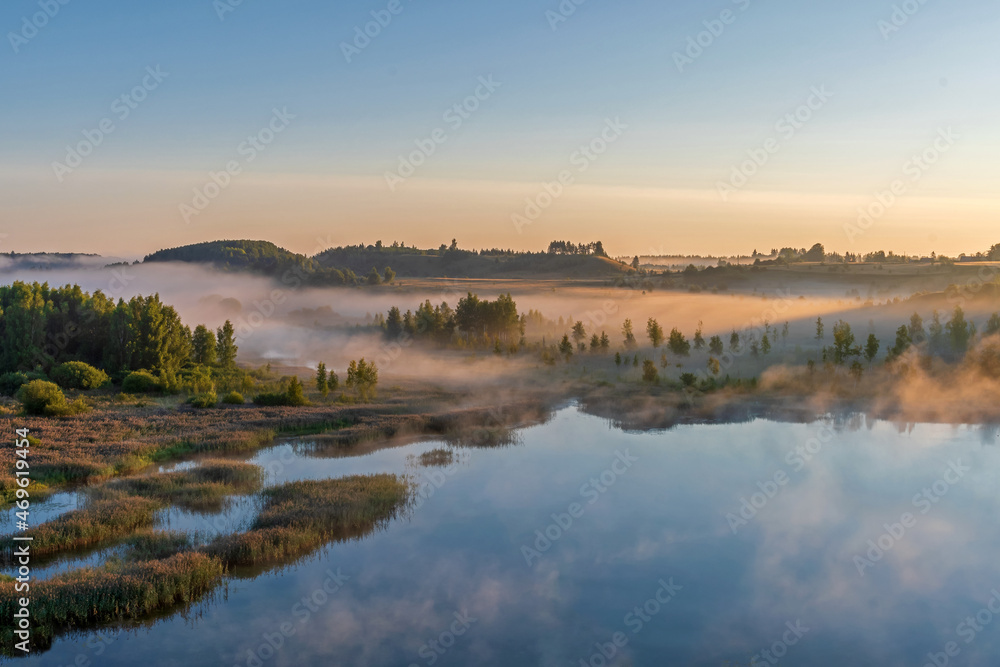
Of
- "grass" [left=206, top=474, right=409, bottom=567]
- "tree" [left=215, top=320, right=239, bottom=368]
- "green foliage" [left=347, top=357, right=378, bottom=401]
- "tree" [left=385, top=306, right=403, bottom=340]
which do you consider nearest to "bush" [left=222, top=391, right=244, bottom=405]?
"green foliage" [left=347, top=357, right=378, bottom=401]

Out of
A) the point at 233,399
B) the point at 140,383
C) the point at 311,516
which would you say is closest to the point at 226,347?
the point at 140,383

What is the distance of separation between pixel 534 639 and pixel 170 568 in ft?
35.5

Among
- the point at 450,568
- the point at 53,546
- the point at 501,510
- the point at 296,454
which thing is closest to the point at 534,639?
the point at 450,568

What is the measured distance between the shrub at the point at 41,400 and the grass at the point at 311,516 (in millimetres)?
21012

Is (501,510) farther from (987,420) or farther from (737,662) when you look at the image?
(987,420)

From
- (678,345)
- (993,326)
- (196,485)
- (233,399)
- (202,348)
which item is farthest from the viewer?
(678,345)

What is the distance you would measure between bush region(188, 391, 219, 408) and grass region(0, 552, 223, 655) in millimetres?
27288

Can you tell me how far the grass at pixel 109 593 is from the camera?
18094 millimetres

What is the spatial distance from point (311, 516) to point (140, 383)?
3330 cm

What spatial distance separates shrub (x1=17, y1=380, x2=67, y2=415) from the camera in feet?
136

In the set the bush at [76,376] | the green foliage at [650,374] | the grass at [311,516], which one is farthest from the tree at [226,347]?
the green foliage at [650,374]

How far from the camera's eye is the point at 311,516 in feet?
85.1

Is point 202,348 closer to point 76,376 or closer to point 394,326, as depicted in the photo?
point 76,376

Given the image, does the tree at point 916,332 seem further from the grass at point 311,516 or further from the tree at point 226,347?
the tree at point 226,347
